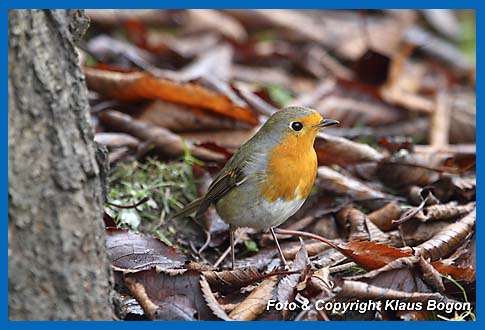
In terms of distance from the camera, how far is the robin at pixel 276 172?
3668 mm

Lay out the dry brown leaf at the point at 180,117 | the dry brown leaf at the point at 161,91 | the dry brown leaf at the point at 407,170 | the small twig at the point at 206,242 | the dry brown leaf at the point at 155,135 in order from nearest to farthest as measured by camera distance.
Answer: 1. the small twig at the point at 206,242
2. the dry brown leaf at the point at 407,170
3. the dry brown leaf at the point at 155,135
4. the dry brown leaf at the point at 161,91
5. the dry brown leaf at the point at 180,117

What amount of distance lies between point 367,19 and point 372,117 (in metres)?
2.75

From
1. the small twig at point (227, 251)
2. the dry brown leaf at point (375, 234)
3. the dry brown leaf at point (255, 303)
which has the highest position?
the dry brown leaf at point (255, 303)

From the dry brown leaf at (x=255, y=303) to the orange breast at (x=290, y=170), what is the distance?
0.60m

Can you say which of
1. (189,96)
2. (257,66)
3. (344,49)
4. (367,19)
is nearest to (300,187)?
(189,96)

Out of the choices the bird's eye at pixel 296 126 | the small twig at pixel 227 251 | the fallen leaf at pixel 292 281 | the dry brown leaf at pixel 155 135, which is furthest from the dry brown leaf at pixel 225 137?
the fallen leaf at pixel 292 281

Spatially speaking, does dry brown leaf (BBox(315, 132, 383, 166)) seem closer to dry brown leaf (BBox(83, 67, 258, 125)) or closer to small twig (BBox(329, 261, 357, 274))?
dry brown leaf (BBox(83, 67, 258, 125))

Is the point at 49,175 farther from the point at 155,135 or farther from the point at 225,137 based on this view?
the point at 225,137

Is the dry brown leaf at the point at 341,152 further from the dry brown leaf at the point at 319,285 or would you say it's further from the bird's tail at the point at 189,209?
the dry brown leaf at the point at 319,285

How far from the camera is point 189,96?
4879 millimetres

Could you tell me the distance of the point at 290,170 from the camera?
3.65 meters

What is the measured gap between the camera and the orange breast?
144 inches

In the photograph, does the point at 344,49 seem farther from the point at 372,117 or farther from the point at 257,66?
the point at 372,117

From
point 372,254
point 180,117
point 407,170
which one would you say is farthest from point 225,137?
point 372,254
